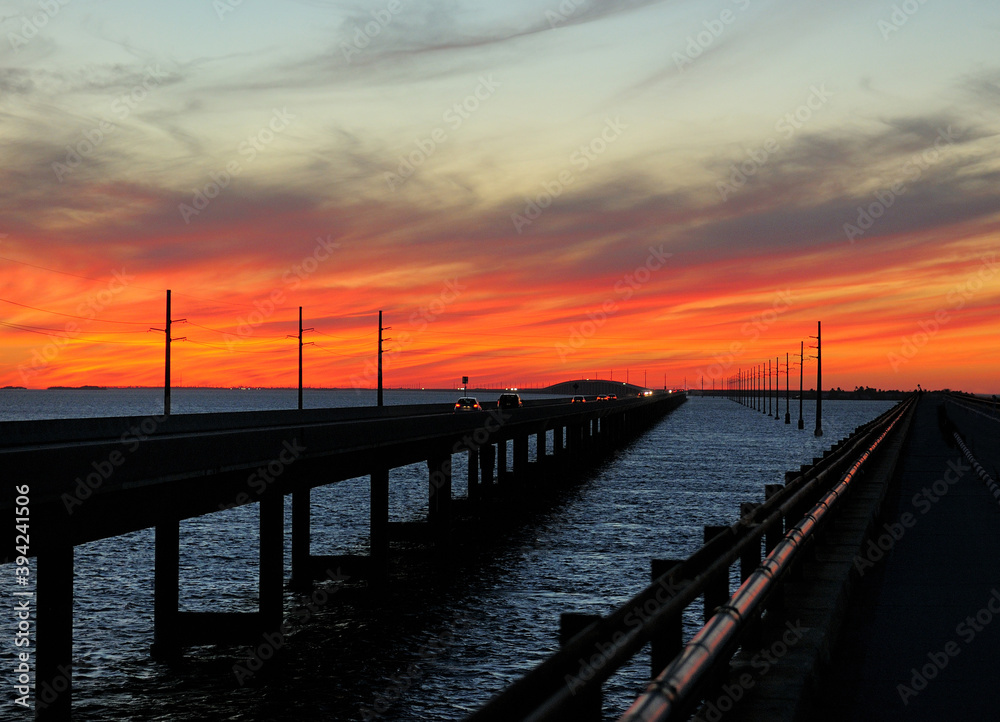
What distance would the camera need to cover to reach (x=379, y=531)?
2136cm

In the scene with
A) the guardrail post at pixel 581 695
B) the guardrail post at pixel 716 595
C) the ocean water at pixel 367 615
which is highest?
the guardrail post at pixel 581 695

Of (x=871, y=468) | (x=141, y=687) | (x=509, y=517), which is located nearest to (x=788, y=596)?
(x=141, y=687)

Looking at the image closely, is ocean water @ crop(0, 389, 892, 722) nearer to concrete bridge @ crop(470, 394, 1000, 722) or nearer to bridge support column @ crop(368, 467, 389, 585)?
bridge support column @ crop(368, 467, 389, 585)

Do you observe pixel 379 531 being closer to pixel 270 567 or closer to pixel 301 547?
pixel 301 547

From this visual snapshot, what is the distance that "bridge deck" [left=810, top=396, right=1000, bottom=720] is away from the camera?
23.2 feet

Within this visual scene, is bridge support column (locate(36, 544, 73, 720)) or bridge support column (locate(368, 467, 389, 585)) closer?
bridge support column (locate(36, 544, 73, 720))

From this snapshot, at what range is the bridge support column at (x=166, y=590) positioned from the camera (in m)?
14.2

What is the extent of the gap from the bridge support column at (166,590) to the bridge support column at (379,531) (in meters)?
5.93

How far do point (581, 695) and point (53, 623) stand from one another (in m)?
8.09

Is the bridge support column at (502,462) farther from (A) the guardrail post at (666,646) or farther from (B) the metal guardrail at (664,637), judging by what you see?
(A) the guardrail post at (666,646)

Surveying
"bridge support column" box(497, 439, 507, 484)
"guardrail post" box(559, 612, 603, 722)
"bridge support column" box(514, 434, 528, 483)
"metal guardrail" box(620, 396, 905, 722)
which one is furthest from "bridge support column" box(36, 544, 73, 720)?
"bridge support column" box(514, 434, 528, 483)

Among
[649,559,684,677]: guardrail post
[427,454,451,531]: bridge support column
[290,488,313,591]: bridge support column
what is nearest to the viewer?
[649,559,684,677]: guardrail post

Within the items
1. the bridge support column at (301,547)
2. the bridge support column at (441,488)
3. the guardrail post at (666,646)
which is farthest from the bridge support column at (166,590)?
the bridge support column at (441,488)

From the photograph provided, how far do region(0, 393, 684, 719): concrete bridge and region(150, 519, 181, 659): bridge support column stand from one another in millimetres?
20
